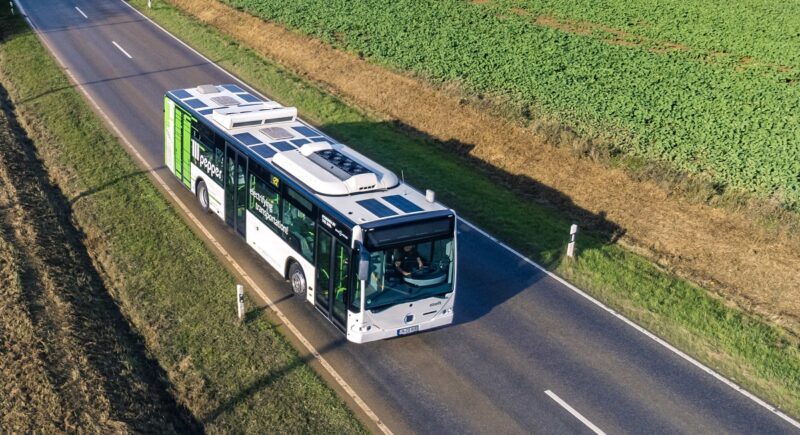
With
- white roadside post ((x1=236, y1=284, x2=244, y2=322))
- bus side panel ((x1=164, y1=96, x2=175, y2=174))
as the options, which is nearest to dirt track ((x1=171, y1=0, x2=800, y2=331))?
bus side panel ((x1=164, y1=96, x2=175, y2=174))

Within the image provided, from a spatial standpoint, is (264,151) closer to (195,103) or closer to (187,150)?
(195,103)

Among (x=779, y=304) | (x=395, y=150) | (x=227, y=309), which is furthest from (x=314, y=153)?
(x=779, y=304)

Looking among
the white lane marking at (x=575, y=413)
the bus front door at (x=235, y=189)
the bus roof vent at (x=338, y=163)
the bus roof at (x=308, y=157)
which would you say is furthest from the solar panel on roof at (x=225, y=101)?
the white lane marking at (x=575, y=413)

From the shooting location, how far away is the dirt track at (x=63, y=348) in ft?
44.5

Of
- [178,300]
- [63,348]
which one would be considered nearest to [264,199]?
[178,300]

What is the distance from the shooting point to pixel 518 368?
15.9 metres

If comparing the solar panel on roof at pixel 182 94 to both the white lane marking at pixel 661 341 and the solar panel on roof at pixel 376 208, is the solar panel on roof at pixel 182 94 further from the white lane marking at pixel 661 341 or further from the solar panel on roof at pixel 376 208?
the white lane marking at pixel 661 341

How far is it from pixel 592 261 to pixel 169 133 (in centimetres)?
1366

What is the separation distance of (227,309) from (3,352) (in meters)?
4.69

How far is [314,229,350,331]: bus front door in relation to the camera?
15.4 metres

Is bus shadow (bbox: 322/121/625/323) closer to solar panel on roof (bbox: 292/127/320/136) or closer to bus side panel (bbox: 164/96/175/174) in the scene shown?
solar panel on roof (bbox: 292/127/320/136)

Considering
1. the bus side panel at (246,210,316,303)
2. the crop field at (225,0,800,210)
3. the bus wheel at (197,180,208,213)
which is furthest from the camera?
A: the crop field at (225,0,800,210)

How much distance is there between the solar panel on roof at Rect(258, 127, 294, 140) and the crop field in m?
12.1

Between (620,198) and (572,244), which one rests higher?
(620,198)
